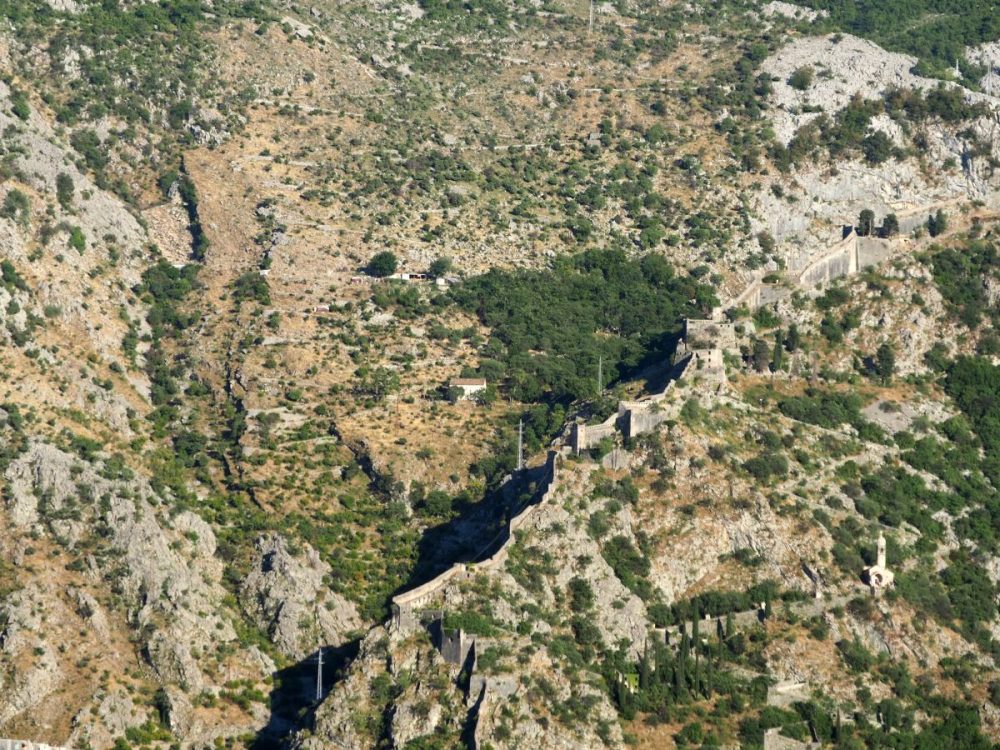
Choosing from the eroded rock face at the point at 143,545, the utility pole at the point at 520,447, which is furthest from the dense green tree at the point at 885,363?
the eroded rock face at the point at 143,545

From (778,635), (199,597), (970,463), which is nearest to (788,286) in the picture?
(970,463)

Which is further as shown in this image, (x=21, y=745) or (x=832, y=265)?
(x=832, y=265)

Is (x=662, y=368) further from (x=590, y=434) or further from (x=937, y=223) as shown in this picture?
(x=937, y=223)

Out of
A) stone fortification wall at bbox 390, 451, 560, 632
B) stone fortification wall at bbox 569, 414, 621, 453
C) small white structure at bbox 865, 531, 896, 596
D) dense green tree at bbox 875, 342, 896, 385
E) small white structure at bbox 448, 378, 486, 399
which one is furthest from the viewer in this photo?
dense green tree at bbox 875, 342, 896, 385

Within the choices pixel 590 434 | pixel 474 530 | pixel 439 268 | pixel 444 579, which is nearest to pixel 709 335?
pixel 590 434

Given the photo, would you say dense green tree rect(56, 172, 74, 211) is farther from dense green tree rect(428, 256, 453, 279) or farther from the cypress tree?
the cypress tree

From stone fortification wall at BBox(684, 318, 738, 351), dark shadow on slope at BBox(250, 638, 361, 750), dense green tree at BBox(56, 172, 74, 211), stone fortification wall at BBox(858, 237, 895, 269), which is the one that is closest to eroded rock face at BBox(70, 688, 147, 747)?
dark shadow on slope at BBox(250, 638, 361, 750)

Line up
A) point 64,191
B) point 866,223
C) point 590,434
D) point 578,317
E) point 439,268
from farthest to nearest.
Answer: point 866,223, point 439,268, point 578,317, point 64,191, point 590,434

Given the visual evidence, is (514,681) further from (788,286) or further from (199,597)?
(788,286)
